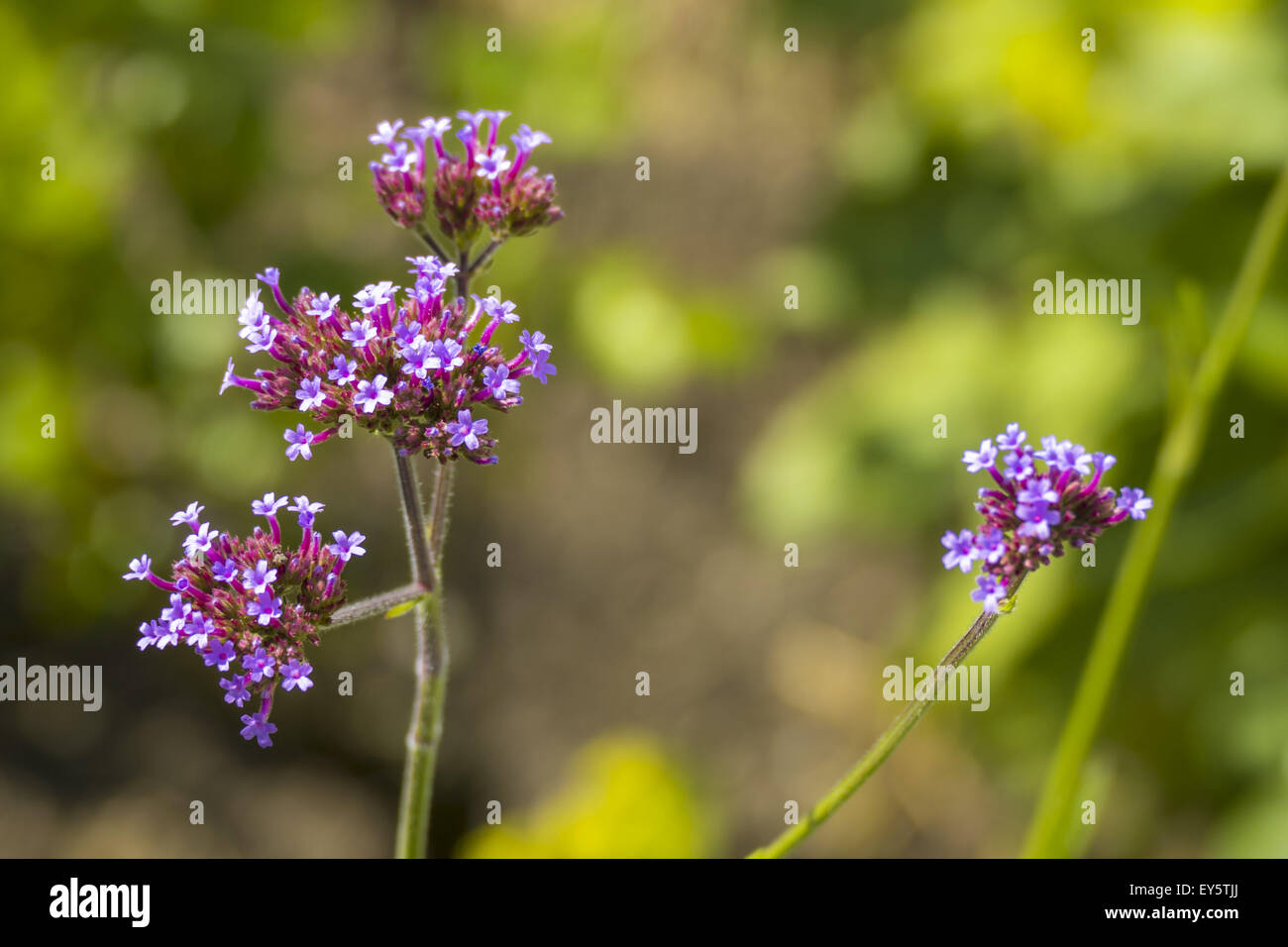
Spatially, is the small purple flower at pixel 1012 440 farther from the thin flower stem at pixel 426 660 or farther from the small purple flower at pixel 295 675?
the small purple flower at pixel 295 675

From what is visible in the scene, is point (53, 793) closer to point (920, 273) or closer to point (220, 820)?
point (220, 820)

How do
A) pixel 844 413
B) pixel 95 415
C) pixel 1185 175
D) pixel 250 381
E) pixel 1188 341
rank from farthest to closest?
pixel 95 415, pixel 844 413, pixel 1185 175, pixel 1188 341, pixel 250 381

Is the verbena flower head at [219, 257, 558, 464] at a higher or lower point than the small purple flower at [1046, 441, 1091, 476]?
higher

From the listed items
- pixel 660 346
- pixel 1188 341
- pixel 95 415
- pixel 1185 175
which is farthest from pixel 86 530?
pixel 1185 175

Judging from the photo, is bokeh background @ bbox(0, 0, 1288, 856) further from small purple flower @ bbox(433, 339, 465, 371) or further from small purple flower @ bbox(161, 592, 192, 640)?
small purple flower @ bbox(433, 339, 465, 371)
